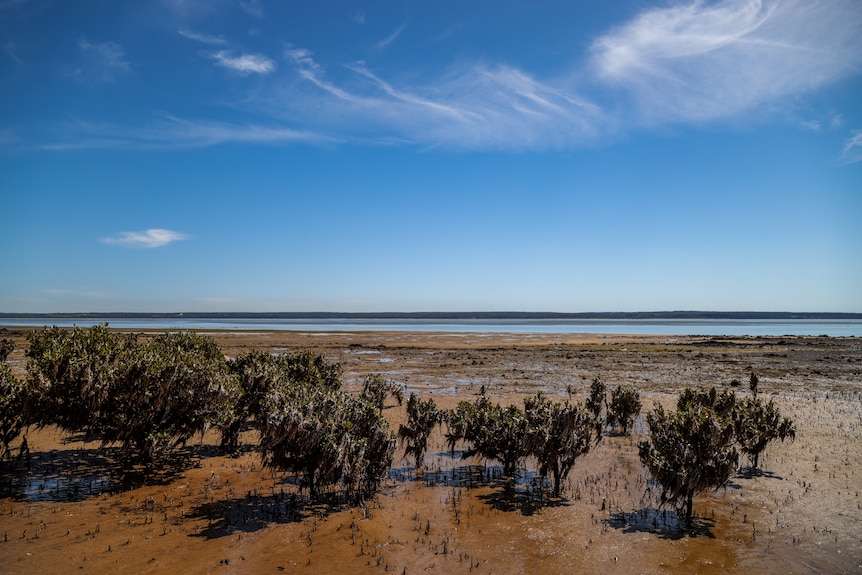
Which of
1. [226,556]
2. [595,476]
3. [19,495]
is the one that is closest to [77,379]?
[19,495]

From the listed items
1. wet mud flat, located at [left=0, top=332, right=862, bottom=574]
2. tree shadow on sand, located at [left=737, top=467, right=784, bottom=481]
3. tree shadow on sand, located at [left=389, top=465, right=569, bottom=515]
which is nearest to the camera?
wet mud flat, located at [left=0, top=332, right=862, bottom=574]

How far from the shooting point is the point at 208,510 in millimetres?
14039

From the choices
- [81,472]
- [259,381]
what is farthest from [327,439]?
[81,472]

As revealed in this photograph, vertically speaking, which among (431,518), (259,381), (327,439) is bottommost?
(431,518)

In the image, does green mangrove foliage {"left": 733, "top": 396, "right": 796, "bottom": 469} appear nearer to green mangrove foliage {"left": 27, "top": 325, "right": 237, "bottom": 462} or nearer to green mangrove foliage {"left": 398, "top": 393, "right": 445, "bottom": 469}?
green mangrove foliage {"left": 398, "top": 393, "right": 445, "bottom": 469}

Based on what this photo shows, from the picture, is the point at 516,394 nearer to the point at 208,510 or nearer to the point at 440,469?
the point at 440,469

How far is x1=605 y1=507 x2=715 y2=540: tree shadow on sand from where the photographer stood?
42.8 feet

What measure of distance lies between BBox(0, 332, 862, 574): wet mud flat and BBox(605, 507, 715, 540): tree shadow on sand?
60 mm

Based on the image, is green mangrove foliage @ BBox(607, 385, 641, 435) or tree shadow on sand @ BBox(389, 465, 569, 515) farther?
green mangrove foliage @ BBox(607, 385, 641, 435)

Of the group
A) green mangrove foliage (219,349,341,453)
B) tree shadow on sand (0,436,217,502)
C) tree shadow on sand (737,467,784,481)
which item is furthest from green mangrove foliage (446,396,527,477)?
tree shadow on sand (0,436,217,502)

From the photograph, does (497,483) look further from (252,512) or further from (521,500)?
(252,512)

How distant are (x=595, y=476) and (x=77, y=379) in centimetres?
1745

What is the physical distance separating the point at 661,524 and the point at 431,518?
21.3 feet

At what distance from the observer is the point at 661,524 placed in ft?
44.7
